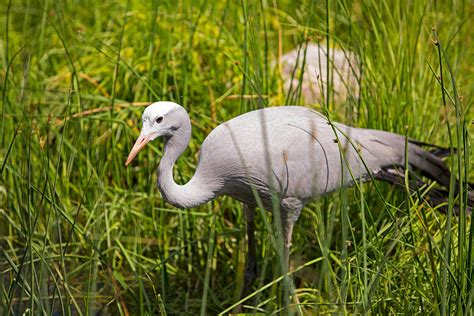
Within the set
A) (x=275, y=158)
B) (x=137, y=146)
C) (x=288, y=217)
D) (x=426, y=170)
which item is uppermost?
(x=137, y=146)

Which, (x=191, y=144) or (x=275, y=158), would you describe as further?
(x=191, y=144)

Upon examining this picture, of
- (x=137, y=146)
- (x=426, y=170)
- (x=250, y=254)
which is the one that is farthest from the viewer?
(x=250, y=254)

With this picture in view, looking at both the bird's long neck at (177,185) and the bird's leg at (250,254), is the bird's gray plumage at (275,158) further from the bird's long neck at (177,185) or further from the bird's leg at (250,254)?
the bird's leg at (250,254)

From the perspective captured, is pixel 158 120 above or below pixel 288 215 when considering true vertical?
above

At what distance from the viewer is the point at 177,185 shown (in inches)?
128

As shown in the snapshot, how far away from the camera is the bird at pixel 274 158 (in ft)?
10.5

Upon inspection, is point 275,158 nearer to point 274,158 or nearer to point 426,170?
point 274,158

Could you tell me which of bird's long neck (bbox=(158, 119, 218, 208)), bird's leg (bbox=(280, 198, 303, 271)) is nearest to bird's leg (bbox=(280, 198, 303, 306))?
bird's leg (bbox=(280, 198, 303, 271))

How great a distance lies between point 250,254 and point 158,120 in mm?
889

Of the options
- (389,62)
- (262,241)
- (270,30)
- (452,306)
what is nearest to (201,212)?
(262,241)

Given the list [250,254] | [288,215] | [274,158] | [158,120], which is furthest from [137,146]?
[250,254]

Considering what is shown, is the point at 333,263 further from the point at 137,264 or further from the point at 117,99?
the point at 117,99

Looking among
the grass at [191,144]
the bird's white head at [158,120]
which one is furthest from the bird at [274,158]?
the grass at [191,144]

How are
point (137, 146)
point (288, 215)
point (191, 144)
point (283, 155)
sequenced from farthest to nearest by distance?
point (191, 144)
point (288, 215)
point (283, 155)
point (137, 146)
